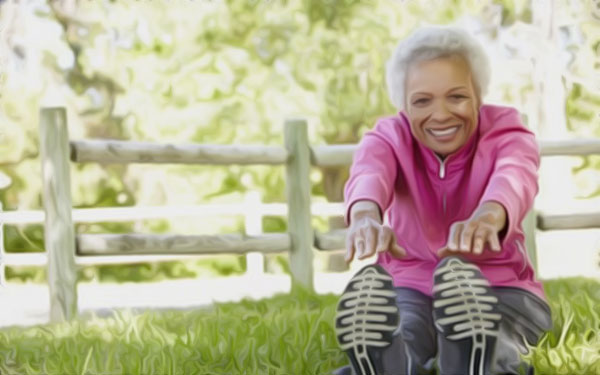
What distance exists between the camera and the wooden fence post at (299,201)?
5.79 metres

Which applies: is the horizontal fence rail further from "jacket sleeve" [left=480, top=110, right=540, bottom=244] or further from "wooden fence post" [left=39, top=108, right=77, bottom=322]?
"jacket sleeve" [left=480, top=110, right=540, bottom=244]

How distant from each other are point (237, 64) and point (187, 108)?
921 mm

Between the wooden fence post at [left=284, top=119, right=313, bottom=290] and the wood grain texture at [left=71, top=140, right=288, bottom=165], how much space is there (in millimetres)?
81

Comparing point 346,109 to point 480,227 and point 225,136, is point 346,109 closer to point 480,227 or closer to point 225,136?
point 225,136

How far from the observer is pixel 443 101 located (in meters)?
2.68

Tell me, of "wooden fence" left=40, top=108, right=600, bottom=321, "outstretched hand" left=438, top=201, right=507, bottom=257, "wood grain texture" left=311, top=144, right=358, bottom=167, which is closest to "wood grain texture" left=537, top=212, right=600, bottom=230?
"wooden fence" left=40, top=108, right=600, bottom=321

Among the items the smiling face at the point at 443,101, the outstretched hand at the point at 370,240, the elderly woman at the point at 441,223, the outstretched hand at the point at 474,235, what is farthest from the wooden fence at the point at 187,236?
the outstretched hand at the point at 474,235

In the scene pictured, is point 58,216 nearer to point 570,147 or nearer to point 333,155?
point 333,155

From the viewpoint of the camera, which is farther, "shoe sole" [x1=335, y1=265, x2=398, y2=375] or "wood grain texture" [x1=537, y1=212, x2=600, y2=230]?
"wood grain texture" [x1=537, y1=212, x2=600, y2=230]

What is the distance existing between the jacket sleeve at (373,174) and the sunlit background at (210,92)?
31.3 feet

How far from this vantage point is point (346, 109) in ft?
45.1

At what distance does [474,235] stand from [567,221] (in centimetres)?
416

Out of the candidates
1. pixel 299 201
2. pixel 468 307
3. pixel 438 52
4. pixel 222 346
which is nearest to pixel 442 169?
pixel 438 52

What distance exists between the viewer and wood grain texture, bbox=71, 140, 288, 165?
5.18m
